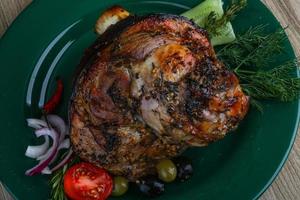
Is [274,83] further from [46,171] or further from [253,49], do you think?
[46,171]

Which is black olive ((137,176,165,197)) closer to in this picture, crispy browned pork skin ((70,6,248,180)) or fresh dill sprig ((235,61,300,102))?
crispy browned pork skin ((70,6,248,180))

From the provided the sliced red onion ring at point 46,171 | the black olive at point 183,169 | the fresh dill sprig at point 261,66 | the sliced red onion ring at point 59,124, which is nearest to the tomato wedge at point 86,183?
the sliced red onion ring at point 46,171

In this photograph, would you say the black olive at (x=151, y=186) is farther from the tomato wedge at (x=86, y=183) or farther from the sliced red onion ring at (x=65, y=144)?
the sliced red onion ring at (x=65, y=144)

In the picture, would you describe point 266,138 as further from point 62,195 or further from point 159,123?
point 62,195

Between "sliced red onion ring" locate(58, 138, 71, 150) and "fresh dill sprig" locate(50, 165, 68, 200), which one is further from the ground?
"sliced red onion ring" locate(58, 138, 71, 150)

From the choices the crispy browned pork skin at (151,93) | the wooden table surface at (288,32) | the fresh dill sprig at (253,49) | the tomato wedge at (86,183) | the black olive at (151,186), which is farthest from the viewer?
the wooden table surface at (288,32)

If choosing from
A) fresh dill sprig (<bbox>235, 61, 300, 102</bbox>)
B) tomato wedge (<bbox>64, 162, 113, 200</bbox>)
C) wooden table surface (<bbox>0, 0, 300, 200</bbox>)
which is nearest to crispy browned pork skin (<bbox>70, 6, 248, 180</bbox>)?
tomato wedge (<bbox>64, 162, 113, 200</bbox>)

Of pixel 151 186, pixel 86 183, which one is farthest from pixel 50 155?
pixel 151 186
